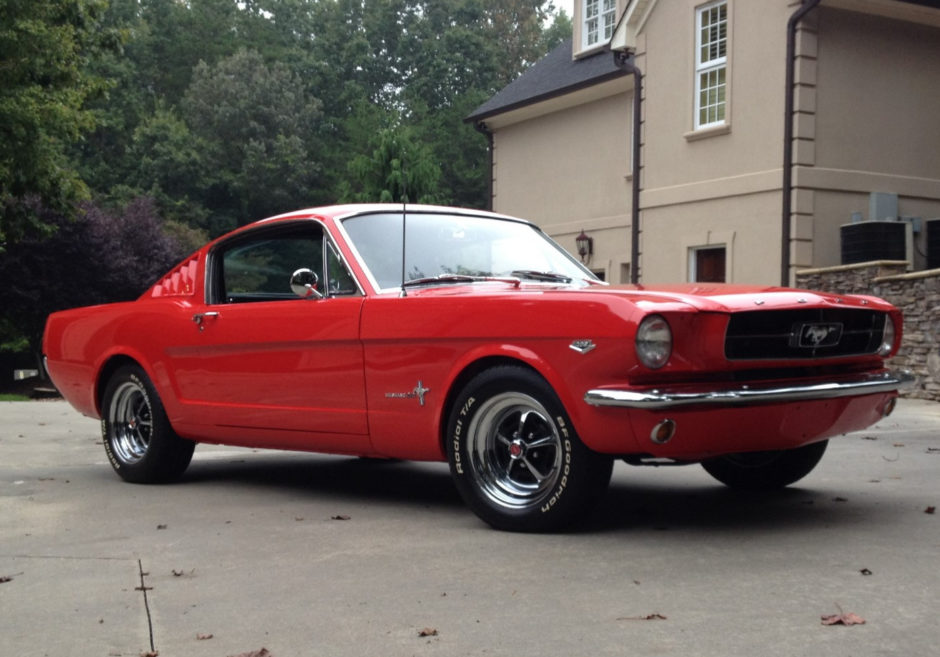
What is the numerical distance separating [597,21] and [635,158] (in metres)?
4.92

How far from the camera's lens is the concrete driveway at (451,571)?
3.60 metres

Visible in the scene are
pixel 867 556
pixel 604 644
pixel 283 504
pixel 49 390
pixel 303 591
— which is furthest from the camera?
pixel 49 390

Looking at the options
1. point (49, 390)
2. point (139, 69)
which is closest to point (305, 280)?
point (49, 390)

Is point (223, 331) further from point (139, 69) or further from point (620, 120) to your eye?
point (139, 69)

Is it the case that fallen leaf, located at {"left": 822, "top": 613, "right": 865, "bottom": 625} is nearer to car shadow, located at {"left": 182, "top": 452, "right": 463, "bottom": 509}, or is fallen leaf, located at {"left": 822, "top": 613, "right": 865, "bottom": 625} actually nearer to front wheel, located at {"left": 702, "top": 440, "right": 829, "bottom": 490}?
front wheel, located at {"left": 702, "top": 440, "right": 829, "bottom": 490}

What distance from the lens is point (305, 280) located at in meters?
6.17

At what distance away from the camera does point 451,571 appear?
4.54 meters

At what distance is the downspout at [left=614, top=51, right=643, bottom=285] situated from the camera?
2045 centimetres

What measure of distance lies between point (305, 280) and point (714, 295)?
85.2 inches

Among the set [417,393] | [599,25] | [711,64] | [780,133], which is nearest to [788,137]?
[780,133]

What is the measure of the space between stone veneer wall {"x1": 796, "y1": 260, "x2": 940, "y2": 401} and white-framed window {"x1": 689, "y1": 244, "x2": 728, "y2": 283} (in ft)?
10.6

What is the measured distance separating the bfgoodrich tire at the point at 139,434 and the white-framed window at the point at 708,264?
12.6 metres

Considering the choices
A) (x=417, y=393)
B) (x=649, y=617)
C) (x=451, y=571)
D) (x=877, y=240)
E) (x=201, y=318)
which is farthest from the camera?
(x=877, y=240)

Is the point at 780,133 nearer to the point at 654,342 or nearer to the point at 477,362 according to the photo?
the point at 477,362
